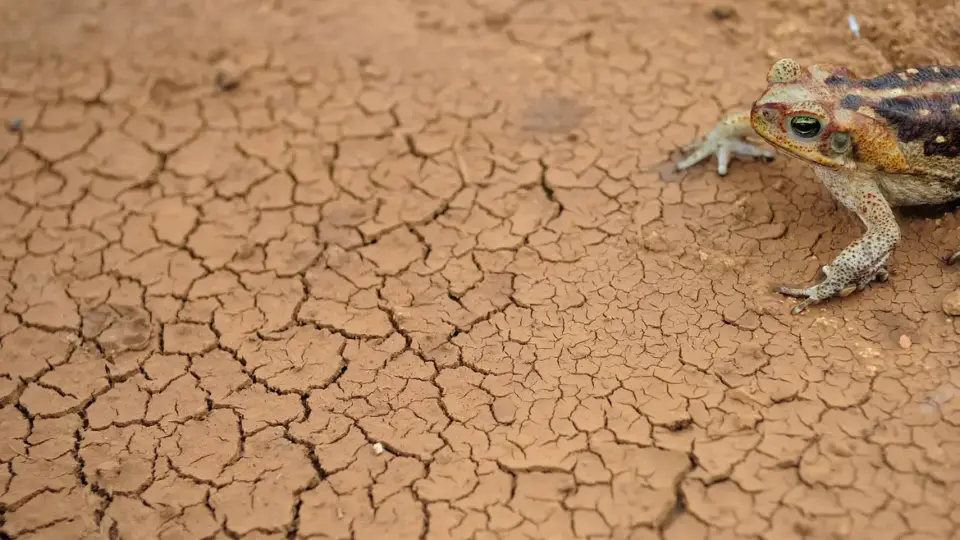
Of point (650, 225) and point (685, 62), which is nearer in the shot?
point (650, 225)

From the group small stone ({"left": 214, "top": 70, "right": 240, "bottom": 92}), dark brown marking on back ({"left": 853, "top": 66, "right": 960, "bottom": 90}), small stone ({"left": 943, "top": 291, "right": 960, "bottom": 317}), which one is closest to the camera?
small stone ({"left": 943, "top": 291, "right": 960, "bottom": 317})

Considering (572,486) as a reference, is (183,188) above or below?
above

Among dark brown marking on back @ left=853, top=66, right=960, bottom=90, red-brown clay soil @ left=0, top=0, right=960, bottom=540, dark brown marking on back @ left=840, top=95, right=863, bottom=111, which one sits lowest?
red-brown clay soil @ left=0, top=0, right=960, bottom=540

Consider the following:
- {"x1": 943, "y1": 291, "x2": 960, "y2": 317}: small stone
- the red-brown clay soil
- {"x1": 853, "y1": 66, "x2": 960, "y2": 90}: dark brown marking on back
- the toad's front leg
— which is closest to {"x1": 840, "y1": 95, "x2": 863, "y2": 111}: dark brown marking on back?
{"x1": 853, "y1": 66, "x2": 960, "y2": 90}: dark brown marking on back

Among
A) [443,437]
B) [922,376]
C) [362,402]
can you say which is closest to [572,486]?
[443,437]

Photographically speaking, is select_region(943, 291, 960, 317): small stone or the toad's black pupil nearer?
select_region(943, 291, 960, 317): small stone

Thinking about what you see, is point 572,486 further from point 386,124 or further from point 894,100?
point 386,124

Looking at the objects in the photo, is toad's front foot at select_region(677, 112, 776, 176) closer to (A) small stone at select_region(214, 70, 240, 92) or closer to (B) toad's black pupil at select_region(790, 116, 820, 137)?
(B) toad's black pupil at select_region(790, 116, 820, 137)
